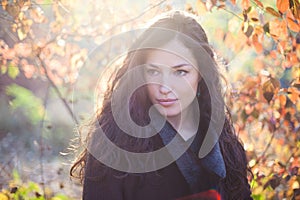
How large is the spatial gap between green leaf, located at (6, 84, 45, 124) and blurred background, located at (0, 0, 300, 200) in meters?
0.01

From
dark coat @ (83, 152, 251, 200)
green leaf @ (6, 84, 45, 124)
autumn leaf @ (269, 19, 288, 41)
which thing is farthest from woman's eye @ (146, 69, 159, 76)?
green leaf @ (6, 84, 45, 124)

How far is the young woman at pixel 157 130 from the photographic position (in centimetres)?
157

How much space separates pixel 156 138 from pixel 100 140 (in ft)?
0.63

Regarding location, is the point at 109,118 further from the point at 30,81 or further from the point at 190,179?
the point at 30,81

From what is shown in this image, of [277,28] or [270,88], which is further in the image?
[277,28]

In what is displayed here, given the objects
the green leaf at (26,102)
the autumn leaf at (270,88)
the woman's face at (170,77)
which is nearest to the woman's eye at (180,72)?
the woman's face at (170,77)

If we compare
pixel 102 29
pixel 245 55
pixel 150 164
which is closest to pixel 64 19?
pixel 102 29

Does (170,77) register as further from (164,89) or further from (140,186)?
(140,186)

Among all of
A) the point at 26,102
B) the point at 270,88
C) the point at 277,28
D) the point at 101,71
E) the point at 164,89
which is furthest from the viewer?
the point at 26,102

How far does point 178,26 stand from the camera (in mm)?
1687

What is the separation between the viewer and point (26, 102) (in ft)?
20.3

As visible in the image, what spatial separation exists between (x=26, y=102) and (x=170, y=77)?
486 cm

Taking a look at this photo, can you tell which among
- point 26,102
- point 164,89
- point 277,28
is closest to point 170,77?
point 164,89

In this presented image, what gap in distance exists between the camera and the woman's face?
159 centimetres
